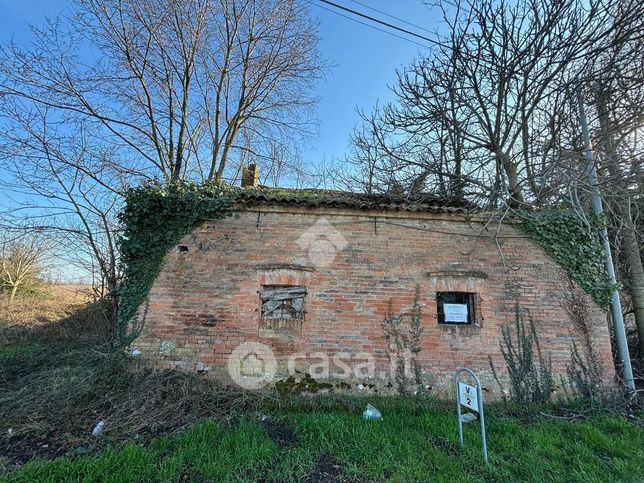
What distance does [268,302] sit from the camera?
238 inches

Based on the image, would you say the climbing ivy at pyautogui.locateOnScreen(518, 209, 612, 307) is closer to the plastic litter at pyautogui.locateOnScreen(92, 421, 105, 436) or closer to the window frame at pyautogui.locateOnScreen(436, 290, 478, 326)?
the window frame at pyautogui.locateOnScreen(436, 290, 478, 326)

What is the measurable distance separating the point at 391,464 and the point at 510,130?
7682 mm

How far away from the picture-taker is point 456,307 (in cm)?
620

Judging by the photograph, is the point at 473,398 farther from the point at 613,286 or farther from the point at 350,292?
the point at 613,286

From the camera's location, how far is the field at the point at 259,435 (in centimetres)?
350

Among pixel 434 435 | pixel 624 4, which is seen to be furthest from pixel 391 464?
pixel 624 4

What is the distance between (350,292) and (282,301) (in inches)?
54.7

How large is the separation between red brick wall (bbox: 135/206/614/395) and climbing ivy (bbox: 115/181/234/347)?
0.25 m

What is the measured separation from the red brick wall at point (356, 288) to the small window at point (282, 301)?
0.54 ft

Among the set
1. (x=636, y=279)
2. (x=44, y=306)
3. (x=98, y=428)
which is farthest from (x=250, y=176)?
(x=636, y=279)

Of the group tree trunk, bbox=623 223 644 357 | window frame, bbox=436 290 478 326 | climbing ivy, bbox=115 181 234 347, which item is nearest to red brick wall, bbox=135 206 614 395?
window frame, bbox=436 290 478 326

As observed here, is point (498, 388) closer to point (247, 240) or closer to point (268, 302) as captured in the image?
point (268, 302)

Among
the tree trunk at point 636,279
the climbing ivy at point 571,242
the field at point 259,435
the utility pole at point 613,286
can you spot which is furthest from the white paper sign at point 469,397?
the tree trunk at point 636,279

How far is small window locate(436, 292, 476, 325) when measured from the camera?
20.2 feet
